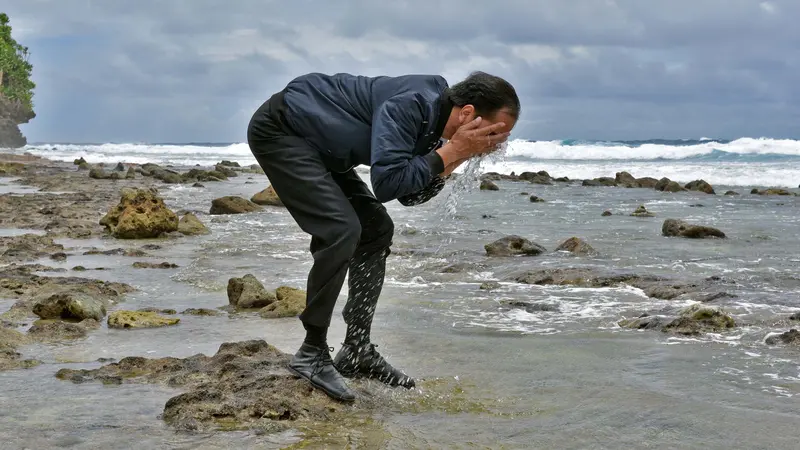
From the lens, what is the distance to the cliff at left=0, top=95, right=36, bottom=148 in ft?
258

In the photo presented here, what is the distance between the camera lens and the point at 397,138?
3699mm

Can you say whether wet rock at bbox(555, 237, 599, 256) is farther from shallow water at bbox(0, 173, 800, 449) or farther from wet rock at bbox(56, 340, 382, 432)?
wet rock at bbox(56, 340, 382, 432)

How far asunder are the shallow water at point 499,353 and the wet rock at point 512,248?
0.59 ft

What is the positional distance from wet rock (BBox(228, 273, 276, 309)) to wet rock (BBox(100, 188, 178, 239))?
508 cm

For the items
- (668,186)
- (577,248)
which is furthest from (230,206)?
(668,186)

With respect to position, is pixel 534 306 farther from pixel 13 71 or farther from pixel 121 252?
pixel 13 71

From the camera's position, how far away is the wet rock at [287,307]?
20.6 feet

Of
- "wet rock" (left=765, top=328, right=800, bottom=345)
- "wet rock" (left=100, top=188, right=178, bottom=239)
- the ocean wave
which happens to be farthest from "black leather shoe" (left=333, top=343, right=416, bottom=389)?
the ocean wave

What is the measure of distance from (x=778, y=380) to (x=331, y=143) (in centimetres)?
265

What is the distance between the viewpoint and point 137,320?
5812mm

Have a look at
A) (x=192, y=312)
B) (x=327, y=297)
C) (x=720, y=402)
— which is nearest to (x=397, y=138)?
(x=327, y=297)

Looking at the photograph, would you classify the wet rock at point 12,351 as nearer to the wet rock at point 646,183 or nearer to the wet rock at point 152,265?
the wet rock at point 152,265

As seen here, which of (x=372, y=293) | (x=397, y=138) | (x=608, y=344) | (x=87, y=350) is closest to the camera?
(x=397, y=138)

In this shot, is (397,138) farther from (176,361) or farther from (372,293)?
(176,361)
